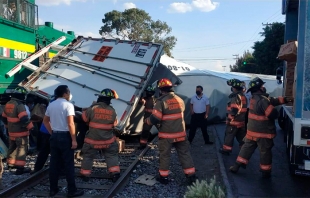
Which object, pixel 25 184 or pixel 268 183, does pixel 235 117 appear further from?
pixel 25 184

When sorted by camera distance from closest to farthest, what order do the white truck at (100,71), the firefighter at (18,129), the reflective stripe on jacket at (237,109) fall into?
1. the firefighter at (18,129)
2. the reflective stripe on jacket at (237,109)
3. the white truck at (100,71)

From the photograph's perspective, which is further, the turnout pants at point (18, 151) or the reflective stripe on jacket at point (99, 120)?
the turnout pants at point (18, 151)

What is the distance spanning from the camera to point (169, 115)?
6301mm

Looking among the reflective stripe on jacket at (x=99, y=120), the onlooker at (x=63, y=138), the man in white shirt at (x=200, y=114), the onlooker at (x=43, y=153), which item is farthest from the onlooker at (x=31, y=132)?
the man in white shirt at (x=200, y=114)

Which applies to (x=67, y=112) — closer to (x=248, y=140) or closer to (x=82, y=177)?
(x=82, y=177)

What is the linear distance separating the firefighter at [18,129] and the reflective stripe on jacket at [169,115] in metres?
2.54

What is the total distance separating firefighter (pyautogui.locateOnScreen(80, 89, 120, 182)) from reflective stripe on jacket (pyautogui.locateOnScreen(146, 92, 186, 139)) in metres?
0.77

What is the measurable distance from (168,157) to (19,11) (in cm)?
544

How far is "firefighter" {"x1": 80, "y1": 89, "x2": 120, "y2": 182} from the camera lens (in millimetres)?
6230

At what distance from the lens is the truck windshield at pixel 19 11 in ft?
27.2

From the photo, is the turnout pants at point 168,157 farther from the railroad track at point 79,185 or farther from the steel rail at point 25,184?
the steel rail at point 25,184

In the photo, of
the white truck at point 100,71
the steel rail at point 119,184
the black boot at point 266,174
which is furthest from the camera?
the white truck at point 100,71

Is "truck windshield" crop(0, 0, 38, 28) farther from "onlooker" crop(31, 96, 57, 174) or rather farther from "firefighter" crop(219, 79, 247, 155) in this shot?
"firefighter" crop(219, 79, 247, 155)

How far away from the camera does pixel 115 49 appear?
10.0 meters
